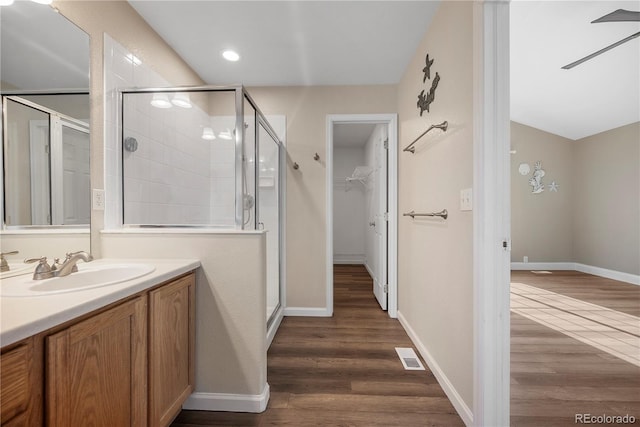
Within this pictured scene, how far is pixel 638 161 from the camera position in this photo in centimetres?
389

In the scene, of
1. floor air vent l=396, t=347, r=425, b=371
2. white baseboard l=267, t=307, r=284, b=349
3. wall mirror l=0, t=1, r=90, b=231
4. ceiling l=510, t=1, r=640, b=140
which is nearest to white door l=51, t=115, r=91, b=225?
wall mirror l=0, t=1, r=90, b=231

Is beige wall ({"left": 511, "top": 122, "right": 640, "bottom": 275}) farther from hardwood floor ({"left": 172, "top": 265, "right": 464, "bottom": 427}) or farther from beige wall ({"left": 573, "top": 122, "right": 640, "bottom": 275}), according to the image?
hardwood floor ({"left": 172, "top": 265, "right": 464, "bottom": 427})

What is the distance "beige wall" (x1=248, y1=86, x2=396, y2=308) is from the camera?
281 centimetres

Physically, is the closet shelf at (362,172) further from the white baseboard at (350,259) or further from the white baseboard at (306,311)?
the white baseboard at (306,311)

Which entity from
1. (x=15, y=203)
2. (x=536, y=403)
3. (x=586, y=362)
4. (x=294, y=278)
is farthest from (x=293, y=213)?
(x=586, y=362)

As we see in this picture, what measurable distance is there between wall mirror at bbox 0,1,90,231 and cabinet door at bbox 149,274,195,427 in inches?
26.7

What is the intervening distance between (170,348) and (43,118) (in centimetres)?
120

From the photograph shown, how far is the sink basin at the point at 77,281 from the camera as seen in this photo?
2.88 feet

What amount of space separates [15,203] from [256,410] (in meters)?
1.49

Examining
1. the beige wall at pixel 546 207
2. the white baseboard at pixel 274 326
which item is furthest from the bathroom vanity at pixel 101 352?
the beige wall at pixel 546 207

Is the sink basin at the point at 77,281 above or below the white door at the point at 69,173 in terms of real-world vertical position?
below

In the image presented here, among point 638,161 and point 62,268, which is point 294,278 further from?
point 638,161

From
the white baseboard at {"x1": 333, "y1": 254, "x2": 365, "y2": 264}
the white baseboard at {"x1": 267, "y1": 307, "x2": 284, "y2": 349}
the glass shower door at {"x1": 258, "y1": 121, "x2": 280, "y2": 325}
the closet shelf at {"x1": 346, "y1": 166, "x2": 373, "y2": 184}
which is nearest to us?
the white baseboard at {"x1": 267, "y1": 307, "x2": 284, "y2": 349}

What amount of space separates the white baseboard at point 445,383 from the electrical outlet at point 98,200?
227cm
